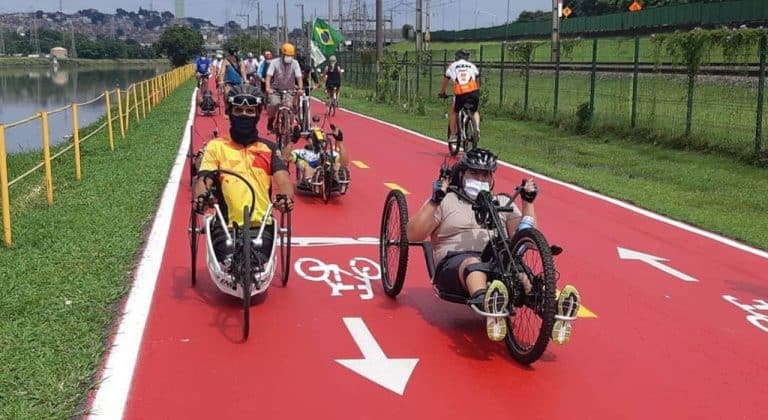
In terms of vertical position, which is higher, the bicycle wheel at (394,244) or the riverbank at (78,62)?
the riverbank at (78,62)

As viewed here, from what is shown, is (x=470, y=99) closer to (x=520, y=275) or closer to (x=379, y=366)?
(x=520, y=275)

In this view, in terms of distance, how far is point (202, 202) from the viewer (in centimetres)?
625

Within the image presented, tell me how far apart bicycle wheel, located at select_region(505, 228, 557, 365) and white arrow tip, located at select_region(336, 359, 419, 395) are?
2.26 feet

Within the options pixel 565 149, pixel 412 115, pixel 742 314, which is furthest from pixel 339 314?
pixel 412 115

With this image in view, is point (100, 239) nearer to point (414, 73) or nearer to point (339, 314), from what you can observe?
point (339, 314)

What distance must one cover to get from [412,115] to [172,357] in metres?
23.0

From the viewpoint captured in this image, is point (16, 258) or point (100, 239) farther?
point (100, 239)

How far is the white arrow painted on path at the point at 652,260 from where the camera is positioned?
8.20 meters

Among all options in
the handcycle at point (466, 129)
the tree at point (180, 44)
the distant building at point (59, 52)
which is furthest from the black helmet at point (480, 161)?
the distant building at point (59, 52)

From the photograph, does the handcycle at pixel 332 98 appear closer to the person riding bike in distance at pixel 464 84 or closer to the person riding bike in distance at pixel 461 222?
the person riding bike in distance at pixel 464 84

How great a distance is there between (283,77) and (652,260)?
368 inches

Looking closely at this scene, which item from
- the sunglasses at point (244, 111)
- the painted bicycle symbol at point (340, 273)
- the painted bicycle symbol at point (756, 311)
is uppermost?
the sunglasses at point (244, 111)

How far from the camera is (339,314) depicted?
21.9ft

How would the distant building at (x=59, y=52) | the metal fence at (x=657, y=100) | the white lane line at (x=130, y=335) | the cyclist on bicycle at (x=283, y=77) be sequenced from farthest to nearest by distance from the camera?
the distant building at (x=59, y=52)
the metal fence at (x=657, y=100)
the cyclist on bicycle at (x=283, y=77)
the white lane line at (x=130, y=335)
